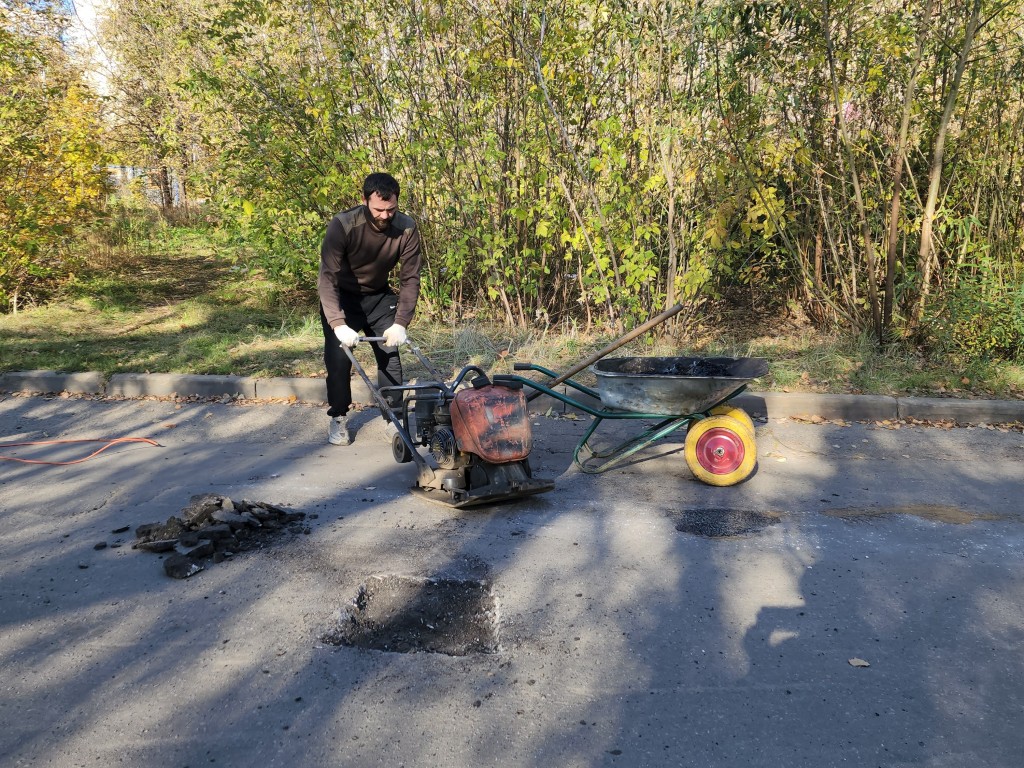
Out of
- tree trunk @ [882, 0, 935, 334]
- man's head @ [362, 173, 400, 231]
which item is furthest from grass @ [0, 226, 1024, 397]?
man's head @ [362, 173, 400, 231]

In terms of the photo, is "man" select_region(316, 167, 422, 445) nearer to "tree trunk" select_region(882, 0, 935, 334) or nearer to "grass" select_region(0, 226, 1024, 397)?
"grass" select_region(0, 226, 1024, 397)

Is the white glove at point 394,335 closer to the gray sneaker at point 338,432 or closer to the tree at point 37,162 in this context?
the gray sneaker at point 338,432

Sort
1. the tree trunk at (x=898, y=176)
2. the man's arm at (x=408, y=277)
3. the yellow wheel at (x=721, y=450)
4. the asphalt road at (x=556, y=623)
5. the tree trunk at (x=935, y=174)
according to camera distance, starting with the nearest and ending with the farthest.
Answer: the asphalt road at (x=556, y=623) → the yellow wheel at (x=721, y=450) → the man's arm at (x=408, y=277) → the tree trunk at (x=935, y=174) → the tree trunk at (x=898, y=176)

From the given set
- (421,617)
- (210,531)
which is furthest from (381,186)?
(421,617)

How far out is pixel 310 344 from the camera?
8.81 m

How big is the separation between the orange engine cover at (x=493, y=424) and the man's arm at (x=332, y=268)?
140 cm

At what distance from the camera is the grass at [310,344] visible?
7129 millimetres

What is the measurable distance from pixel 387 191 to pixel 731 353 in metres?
4.12

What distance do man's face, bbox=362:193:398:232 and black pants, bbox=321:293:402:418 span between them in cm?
72

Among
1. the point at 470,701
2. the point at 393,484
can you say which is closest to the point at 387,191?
the point at 393,484

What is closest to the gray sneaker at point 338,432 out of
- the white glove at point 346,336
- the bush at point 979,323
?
the white glove at point 346,336

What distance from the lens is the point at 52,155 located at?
10.6 m

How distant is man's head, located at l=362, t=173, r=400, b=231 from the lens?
523 cm

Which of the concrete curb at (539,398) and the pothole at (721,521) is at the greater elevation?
the concrete curb at (539,398)
